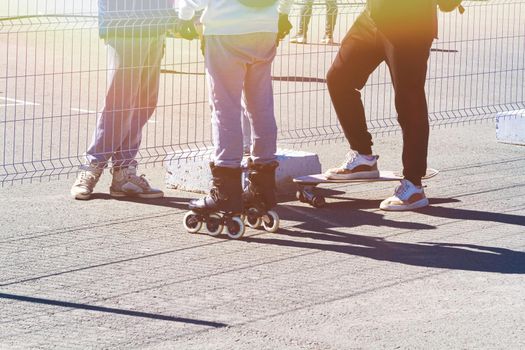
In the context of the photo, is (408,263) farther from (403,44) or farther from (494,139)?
(494,139)

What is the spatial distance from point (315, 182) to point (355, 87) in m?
0.73

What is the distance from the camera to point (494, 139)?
12.2 meters

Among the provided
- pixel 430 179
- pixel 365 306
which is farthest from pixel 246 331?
pixel 430 179

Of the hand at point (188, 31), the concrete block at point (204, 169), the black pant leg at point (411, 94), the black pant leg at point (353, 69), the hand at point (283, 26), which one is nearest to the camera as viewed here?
the hand at point (283, 26)

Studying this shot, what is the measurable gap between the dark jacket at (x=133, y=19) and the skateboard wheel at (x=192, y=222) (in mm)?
1431

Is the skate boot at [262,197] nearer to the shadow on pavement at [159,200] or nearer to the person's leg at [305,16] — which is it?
the shadow on pavement at [159,200]

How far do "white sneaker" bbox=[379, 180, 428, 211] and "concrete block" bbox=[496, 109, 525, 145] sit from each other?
2.82 metres

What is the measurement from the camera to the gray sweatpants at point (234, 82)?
807cm

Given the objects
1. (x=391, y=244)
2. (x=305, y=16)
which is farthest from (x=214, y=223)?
(x=305, y=16)

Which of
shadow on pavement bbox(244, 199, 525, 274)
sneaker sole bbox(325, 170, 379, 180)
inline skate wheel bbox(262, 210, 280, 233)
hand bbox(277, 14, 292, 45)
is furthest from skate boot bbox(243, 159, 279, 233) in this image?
sneaker sole bbox(325, 170, 379, 180)

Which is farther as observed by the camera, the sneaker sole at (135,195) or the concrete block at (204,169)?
the concrete block at (204,169)

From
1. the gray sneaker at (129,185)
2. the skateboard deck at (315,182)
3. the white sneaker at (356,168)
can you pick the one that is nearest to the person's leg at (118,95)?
the gray sneaker at (129,185)

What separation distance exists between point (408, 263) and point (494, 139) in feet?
15.7

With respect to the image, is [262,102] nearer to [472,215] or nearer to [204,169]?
[204,169]
